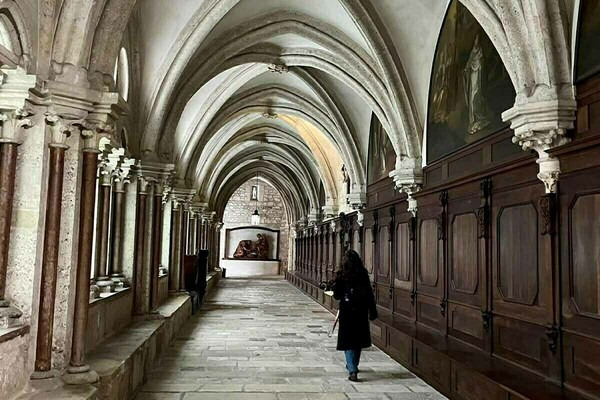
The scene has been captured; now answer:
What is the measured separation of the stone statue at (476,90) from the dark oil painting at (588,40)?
59.1 inches

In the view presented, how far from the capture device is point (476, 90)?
251 inches

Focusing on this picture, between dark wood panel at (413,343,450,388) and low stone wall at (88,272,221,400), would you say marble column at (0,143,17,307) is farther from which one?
dark wood panel at (413,343,450,388)

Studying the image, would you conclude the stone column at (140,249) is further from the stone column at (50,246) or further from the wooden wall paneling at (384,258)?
the wooden wall paneling at (384,258)

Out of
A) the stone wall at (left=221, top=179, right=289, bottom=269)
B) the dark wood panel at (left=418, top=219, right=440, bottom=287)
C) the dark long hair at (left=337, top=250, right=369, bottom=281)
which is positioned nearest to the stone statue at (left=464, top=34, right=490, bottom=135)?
the dark wood panel at (left=418, top=219, right=440, bottom=287)

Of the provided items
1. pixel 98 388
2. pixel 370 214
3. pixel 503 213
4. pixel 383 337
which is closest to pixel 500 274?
pixel 503 213

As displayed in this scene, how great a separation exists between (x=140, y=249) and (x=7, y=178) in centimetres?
399

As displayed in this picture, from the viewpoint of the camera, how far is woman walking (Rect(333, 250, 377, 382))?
6.12 m

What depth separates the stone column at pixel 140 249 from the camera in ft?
24.1

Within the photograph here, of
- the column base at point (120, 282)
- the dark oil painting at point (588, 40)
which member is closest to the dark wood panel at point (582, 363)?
the dark oil painting at point (588, 40)

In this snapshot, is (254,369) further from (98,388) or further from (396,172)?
(396,172)

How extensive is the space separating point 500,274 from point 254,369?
3.04 m

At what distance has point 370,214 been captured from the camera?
1148 cm

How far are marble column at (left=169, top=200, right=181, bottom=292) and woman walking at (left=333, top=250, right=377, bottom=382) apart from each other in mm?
6074

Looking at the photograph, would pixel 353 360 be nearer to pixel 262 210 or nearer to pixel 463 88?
pixel 463 88
